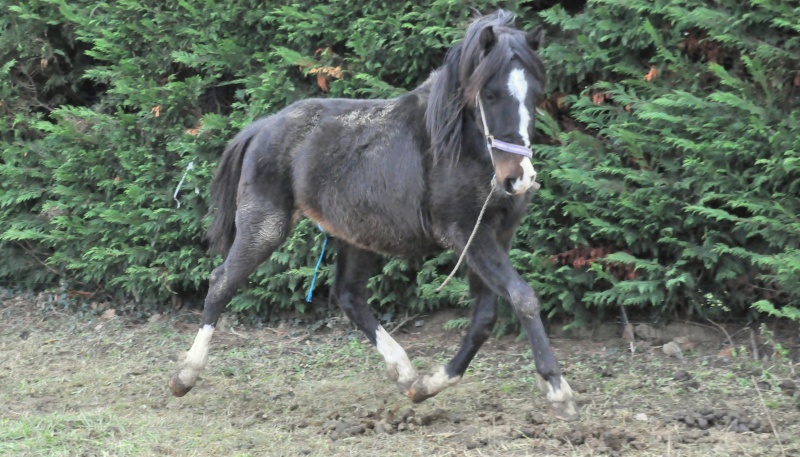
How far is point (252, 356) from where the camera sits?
22.9 ft

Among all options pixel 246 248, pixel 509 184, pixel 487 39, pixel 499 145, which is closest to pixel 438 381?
pixel 509 184

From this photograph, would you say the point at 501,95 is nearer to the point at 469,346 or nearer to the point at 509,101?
the point at 509,101

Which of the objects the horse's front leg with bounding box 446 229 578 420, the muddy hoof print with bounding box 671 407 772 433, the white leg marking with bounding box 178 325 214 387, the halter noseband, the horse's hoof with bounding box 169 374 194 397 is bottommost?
the horse's hoof with bounding box 169 374 194 397

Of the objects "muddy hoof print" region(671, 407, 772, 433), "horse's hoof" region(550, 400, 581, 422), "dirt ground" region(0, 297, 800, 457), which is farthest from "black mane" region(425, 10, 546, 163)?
"muddy hoof print" region(671, 407, 772, 433)

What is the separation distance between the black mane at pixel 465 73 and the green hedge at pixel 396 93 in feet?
4.31

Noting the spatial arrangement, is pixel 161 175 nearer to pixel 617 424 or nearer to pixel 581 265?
pixel 581 265

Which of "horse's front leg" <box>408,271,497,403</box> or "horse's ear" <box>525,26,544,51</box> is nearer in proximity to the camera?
"horse's ear" <box>525,26,544,51</box>

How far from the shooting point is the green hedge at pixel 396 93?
5531 mm

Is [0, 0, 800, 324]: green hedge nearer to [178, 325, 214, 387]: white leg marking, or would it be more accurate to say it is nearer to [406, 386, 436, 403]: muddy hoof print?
[406, 386, 436, 403]: muddy hoof print

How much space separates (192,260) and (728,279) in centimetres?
450

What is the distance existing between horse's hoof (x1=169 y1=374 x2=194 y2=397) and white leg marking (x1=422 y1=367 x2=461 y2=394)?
1.59m

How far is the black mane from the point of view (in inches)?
181

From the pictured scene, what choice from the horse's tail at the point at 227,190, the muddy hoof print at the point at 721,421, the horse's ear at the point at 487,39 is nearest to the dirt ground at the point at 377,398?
the muddy hoof print at the point at 721,421

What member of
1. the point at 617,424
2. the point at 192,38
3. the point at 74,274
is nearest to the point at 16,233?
the point at 74,274
